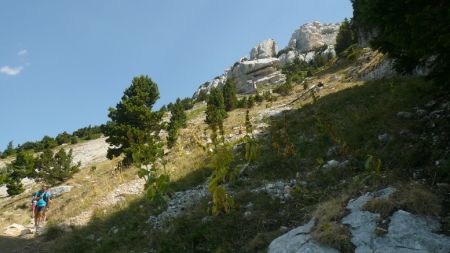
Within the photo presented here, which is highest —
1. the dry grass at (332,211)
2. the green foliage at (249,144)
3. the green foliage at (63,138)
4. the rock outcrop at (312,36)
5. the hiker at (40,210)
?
the rock outcrop at (312,36)

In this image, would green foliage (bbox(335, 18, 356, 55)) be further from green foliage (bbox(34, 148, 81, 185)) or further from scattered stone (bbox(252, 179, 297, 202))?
scattered stone (bbox(252, 179, 297, 202))

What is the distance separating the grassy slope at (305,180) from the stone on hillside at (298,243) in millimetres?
162

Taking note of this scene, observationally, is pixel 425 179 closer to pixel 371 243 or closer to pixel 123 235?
pixel 371 243

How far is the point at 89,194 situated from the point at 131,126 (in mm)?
8528

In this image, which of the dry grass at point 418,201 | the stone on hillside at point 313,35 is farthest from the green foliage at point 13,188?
the stone on hillside at point 313,35

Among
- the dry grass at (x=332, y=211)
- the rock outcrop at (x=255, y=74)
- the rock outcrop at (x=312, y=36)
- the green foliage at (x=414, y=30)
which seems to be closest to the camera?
the dry grass at (x=332, y=211)

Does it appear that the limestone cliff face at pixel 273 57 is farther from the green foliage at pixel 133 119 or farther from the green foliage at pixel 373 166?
the green foliage at pixel 373 166

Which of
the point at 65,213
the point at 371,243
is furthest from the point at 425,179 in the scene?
the point at 65,213

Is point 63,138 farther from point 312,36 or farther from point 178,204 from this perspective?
point 312,36

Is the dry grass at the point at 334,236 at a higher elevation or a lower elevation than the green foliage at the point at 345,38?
lower

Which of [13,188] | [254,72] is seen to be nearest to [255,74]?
[254,72]

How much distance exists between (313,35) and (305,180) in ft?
361

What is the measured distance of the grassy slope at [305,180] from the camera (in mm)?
7480

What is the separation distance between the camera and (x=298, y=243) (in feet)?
20.0
